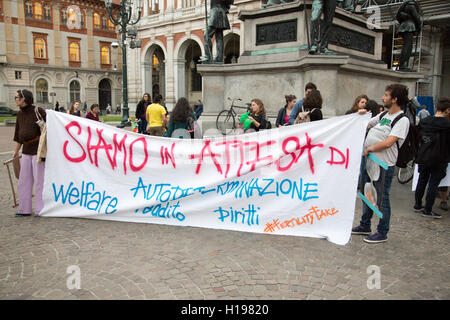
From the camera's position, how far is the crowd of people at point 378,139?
421 cm

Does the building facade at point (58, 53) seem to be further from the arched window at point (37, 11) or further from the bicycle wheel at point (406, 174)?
the bicycle wheel at point (406, 174)

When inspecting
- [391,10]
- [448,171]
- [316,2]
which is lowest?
[448,171]

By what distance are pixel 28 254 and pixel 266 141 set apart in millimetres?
2992

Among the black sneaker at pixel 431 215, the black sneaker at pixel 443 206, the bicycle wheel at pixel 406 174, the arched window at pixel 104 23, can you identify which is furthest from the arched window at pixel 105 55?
the black sneaker at pixel 431 215

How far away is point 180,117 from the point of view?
6.46m

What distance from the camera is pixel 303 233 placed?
14.4 ft

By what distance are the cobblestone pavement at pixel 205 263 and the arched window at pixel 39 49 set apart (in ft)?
174

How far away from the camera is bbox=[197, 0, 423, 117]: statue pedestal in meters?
7.89

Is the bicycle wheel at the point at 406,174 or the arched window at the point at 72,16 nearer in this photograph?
the bicycle wheel at the point at 406,174

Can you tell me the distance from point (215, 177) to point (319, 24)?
502 centimetres

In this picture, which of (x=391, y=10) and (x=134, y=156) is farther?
(x=391, y=10)

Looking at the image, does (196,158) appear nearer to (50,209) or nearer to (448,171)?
(50,209)
